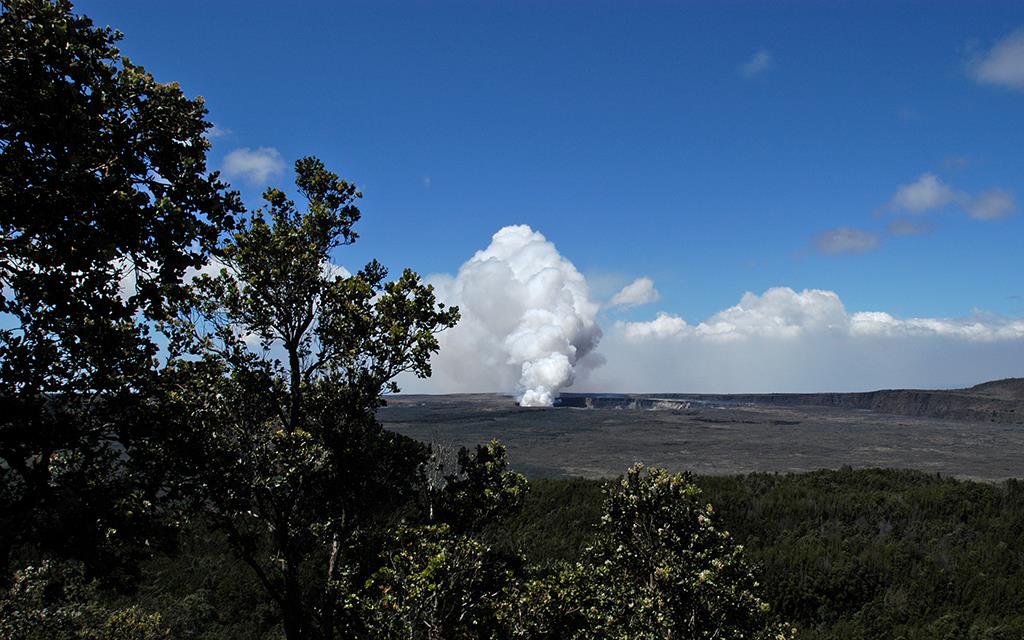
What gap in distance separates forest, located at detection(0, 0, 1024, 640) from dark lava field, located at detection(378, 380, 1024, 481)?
4006 centimetres

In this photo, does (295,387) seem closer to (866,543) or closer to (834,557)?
(834,557)

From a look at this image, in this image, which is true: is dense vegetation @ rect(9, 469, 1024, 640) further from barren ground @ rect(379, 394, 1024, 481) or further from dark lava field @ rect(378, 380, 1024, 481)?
barren ground @ rect(379, 394, 1024, 481)

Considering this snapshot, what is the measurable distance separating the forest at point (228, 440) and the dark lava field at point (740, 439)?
4006cm

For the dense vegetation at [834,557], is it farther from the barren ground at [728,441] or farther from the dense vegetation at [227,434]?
the barren ground at [728,441]

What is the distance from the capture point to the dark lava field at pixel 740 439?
286ft

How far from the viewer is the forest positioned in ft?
25.1

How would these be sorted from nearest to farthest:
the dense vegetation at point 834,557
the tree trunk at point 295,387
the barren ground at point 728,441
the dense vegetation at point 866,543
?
the tree trunk at point 295,387
the dense vegetation at point 866,543
the dense vegetation at point 834,557
the barren ground at point 728,441

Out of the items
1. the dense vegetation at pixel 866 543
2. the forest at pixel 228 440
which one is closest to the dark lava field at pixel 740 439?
the dense vegetation at pixel 866 543

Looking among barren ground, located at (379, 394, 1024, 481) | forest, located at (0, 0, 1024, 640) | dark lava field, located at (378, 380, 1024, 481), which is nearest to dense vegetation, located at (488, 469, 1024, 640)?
dark lava field, located at (378, 380, 1024, 481)

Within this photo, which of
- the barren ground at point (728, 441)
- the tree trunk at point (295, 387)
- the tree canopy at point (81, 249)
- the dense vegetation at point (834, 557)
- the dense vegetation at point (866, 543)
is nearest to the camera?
the tree canopy at point (81, 249)

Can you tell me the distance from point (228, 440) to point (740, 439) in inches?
4834

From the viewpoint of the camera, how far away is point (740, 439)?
122 meters

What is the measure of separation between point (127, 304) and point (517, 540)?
147 feet

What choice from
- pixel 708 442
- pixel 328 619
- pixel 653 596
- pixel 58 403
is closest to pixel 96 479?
pixel 58 403
